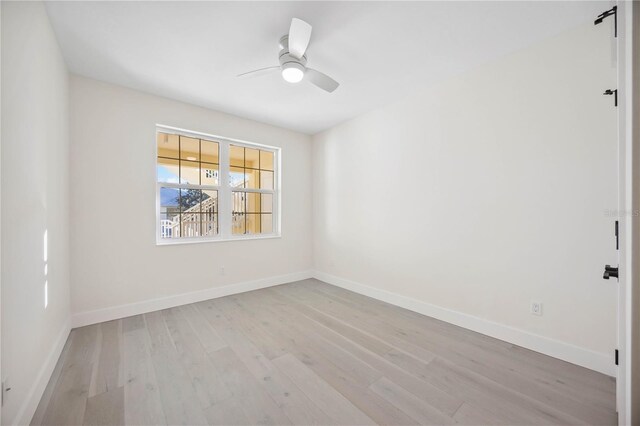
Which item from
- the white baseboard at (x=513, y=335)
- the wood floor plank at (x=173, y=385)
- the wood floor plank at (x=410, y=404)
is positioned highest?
the white baseboard at (x=513, y=335)

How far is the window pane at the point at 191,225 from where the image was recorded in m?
3.55

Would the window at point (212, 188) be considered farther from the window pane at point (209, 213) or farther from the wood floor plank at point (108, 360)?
the wood floor plank at point (108, 360)

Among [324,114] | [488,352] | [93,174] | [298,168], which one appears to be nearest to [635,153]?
[488,352]

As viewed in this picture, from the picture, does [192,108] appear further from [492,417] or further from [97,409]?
[492,417]

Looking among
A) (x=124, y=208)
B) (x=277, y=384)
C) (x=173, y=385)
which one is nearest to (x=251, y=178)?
(x=124, y=208)

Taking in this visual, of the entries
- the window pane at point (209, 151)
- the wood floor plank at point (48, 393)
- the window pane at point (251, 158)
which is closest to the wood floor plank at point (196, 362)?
the wood floor plank at point (48, 393)

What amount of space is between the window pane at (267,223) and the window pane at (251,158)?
84cm

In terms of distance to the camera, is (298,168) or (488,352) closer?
(488,352)

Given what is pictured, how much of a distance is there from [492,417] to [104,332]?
10.8 ft

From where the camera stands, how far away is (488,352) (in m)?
2.19

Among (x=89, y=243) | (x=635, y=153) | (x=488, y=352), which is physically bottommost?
(x=488, y=352)

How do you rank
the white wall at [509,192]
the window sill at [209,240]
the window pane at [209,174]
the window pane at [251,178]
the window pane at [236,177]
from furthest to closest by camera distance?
the window pane at [251,178] → the window pane at [236,177] → the window pane at [209,174] → the window sill at [209,240] → the white wall at [509,192]

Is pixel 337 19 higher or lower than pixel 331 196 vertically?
higher

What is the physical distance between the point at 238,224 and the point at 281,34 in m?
2.72
